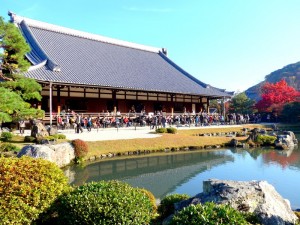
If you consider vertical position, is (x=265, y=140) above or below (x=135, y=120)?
below

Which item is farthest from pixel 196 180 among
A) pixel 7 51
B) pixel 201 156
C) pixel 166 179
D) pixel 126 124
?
pixel 126 124

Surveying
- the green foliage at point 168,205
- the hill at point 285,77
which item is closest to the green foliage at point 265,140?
the green foliage at point 168,205

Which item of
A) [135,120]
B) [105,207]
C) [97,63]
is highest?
[97,63]

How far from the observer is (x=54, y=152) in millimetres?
13516

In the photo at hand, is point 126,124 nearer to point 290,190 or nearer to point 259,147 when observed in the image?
point 259,147

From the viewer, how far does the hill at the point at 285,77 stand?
88875 mm

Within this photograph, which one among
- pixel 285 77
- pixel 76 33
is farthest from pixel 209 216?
pixel 285 77

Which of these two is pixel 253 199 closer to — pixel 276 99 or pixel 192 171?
pixel 192 171

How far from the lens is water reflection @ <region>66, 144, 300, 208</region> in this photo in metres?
11.5

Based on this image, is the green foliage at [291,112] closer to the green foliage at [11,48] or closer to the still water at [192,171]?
the still water at [192,171]

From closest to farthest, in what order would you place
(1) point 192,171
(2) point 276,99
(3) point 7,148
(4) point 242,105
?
(3) point 7,148 < (1) point 192,171 < (2) point 276,99 < (4) point 242,105

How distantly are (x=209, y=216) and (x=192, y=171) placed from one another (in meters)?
11.0

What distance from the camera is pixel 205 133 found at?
2712 centimetres

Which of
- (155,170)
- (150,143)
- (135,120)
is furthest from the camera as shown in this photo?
(135,120)
